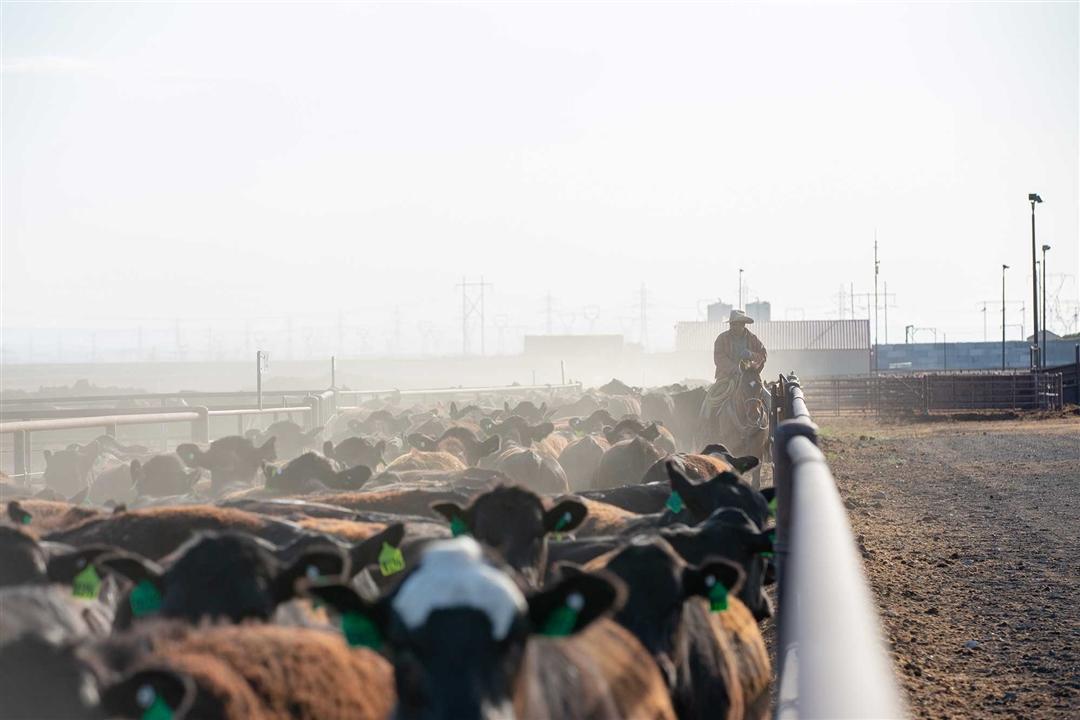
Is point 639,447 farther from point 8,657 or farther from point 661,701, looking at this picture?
point 8,657

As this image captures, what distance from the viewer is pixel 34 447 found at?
28891 millimetres

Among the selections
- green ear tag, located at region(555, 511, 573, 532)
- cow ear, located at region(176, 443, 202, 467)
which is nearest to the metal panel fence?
cow ear, located at region(176, 443, 202, 467)

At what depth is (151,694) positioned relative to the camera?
336 centimetres

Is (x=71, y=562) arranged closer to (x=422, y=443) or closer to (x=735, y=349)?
(x=422, y=443)

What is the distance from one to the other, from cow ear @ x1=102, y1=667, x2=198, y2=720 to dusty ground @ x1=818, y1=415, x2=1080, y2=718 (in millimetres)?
5179

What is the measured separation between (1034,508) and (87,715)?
15020 mm

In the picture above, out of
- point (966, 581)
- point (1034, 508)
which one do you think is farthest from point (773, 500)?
point (1034, 508)

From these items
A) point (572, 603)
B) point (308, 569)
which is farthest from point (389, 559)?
point (572, 603)

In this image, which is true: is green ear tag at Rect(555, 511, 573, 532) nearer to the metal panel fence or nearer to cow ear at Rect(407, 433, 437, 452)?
cow ear at Rect(407, 433, 437, 452)

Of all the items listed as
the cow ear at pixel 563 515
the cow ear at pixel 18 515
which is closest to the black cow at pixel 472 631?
the cow ear at pixel 563 515

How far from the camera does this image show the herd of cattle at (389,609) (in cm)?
351

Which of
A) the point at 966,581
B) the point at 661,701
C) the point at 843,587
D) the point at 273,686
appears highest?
the point at 843,587

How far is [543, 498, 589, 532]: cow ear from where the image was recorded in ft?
20.9

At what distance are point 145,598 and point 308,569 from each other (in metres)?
0.67
